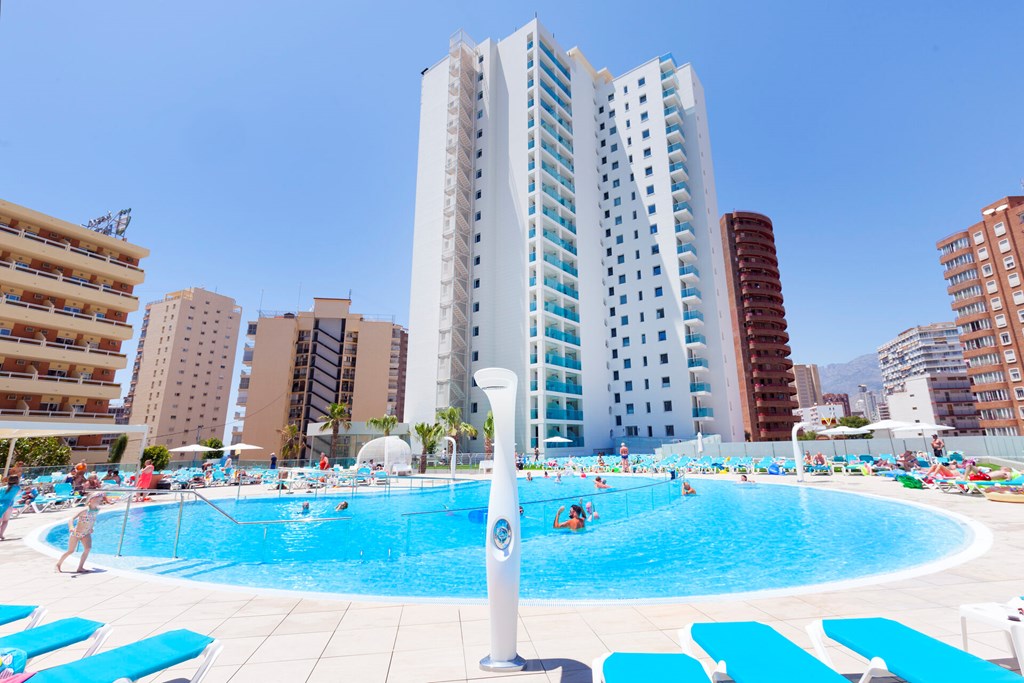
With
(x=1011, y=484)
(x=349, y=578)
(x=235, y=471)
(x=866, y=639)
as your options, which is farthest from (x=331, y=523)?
(x=1011, y=484)

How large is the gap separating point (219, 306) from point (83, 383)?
6652cm

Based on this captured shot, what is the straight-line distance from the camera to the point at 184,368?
84562 millimetres

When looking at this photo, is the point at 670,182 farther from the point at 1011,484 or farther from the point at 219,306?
the point at 219,306

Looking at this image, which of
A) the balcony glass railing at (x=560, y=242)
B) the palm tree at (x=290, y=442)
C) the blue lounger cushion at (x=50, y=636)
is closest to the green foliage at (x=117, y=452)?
the palm tree at (x=290, y=442)

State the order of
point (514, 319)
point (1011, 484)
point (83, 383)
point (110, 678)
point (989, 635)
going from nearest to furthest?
point (110, 678)
point (989, 635)
point (1011, 484)
point (83, 383)
point (514, 319)

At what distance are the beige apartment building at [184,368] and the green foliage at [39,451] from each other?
2522 inches

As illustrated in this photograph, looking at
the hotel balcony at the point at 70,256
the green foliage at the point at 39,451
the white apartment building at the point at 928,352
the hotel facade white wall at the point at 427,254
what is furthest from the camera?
the white apartment building at the point at 928,352

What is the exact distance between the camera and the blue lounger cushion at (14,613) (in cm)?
386

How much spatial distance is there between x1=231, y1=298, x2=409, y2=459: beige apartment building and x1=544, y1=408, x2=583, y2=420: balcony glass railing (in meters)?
35.2

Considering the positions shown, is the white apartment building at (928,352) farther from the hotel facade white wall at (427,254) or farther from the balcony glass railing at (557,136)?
the hotel facade white wall at (427,254)

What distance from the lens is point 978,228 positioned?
57438mm

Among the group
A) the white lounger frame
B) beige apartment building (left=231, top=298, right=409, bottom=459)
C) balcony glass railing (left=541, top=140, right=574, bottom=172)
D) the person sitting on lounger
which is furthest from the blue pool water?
beige apartment building (left=231, top=298, right=409, bottom=459)

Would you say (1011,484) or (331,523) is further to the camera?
(1011,484)

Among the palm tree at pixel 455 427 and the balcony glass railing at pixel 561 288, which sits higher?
the balcony glass railing at pixel 561 288
